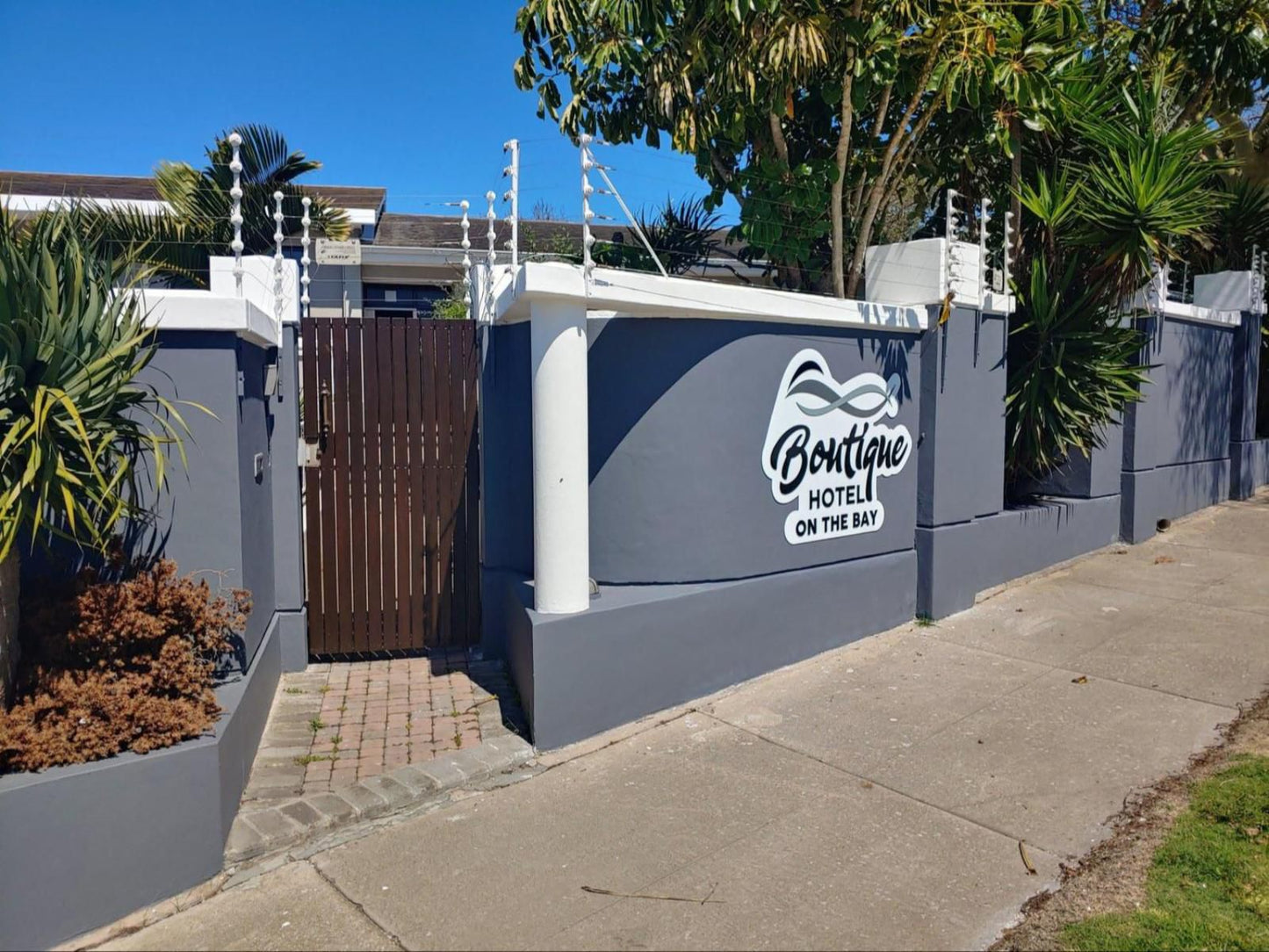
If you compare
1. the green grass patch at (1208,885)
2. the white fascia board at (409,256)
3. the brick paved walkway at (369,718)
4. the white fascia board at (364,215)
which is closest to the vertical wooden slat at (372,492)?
the brick paved walkway at (369,718)

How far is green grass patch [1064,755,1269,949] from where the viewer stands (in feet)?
11.6

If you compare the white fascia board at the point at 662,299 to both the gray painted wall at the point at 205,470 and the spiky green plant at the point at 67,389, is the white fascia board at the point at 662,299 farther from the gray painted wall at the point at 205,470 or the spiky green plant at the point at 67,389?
the spiky green plant at the point at 67,389

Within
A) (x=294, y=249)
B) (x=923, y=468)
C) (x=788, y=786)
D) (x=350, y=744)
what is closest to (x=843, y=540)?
(x=923, y=468)

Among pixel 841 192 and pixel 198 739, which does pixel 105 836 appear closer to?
pixel 198 739

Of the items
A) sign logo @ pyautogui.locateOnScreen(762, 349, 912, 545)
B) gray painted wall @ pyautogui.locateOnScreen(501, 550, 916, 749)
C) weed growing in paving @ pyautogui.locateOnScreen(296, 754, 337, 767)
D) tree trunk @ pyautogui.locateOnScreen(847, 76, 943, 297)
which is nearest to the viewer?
weed growing in paving @ pyautogui.locateOnScreen(296, 754, 337, 767)

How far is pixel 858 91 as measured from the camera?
7.54m

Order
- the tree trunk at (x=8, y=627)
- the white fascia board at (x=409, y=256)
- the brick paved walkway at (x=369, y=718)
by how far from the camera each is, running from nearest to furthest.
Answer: the tree trunk at (x=8, y=627) → the brick paved walkway at (x=369, y=718) → the white fascia board at (x=409, y=256)

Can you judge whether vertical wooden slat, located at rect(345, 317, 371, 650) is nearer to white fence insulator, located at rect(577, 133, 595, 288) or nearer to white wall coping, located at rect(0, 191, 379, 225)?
white fence insulator, located at rect(577, 133, 595, 288)

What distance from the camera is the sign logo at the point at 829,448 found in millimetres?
6574

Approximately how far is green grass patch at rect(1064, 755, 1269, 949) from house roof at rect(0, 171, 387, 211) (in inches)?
603

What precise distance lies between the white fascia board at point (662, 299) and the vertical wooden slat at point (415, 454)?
2.29 ft

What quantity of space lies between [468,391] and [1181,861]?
507 centimetres

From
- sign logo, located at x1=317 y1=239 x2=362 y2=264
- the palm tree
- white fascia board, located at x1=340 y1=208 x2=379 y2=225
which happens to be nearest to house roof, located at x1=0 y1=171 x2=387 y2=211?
white fascia board, located at x1=340 y1=208 x2=379 y2=225

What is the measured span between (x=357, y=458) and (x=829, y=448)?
11.0ft
